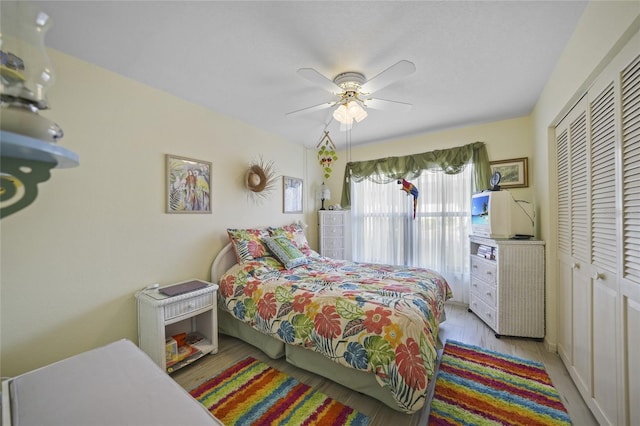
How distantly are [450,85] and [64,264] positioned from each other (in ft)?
11.5

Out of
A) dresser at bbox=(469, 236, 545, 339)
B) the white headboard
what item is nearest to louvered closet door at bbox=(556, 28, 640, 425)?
dresser at bbox=(469, 236, 545, 339)

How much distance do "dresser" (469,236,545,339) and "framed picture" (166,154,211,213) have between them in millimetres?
3218

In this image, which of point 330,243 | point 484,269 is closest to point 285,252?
point 330,243

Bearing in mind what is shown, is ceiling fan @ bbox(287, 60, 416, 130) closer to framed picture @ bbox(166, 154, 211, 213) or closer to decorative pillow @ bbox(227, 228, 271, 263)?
framed picture @ bbox(166, 154, 211, 213)

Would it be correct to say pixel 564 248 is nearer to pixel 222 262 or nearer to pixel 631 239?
pixel 631 239

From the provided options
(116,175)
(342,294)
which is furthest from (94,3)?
(342,294)

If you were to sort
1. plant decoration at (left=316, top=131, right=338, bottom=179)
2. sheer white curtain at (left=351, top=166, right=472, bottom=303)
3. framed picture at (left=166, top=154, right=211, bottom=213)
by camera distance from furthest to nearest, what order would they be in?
sheer white curtain at (left=351, top=166, right=472, bottom=303) < plant decoration at (left=316, top=131, right=338, bottom=179) < framed picture at (left=166, top=154, right=211, bottom=213)

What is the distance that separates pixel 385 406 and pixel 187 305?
5.72 feet

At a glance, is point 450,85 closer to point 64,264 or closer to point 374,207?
point 374,207

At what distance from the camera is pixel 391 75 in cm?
177

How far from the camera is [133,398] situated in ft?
3.30

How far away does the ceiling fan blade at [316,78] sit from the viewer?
5.71 ft

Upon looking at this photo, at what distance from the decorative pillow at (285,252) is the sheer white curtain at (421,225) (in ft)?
5.21

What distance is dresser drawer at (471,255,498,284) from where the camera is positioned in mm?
2713
